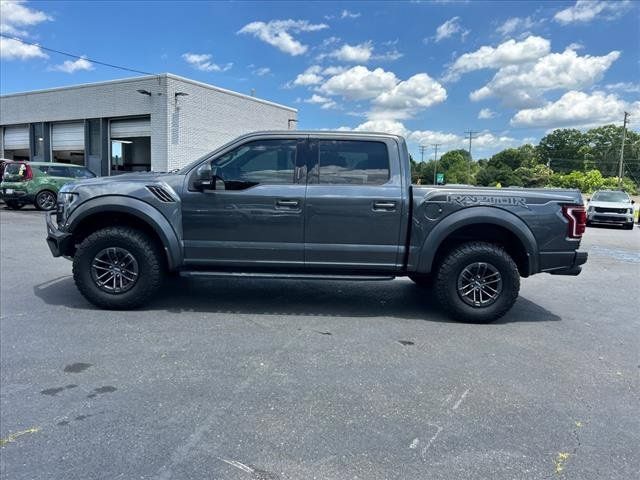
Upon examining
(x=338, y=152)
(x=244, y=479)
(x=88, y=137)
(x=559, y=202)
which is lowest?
(x=244, y=479)

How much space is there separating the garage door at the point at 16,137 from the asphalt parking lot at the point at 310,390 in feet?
97.6

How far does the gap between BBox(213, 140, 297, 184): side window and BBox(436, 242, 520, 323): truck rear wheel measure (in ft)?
6.53

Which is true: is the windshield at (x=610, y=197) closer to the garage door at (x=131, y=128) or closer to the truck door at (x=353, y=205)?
the truck door at (x=353, y=205)

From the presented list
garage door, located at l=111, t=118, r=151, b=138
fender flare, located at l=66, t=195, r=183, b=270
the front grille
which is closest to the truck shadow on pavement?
fender flare, located at l=66, t=195, r=183, b=270

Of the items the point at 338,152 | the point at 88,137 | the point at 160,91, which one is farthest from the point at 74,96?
the point at 338,152

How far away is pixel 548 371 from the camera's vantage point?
12.8 feet

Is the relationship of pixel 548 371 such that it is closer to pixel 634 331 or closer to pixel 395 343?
→ pixel 395 343

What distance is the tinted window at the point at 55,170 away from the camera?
17453 millimetres

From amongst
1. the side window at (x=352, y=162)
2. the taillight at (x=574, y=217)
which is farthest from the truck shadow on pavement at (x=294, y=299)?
the side window at (x=352, y=162)

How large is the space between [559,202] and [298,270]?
287cm

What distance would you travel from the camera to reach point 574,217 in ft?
16.5

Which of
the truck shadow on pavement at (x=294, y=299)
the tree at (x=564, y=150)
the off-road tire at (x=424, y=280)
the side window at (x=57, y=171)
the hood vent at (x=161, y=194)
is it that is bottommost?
the truck shadow on pavement at (x=294, y=299)

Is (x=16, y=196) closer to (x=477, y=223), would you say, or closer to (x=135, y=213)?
(x=135, y=213)

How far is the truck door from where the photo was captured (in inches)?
198
